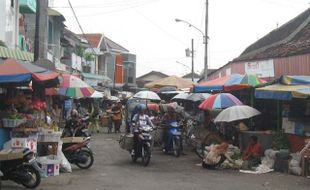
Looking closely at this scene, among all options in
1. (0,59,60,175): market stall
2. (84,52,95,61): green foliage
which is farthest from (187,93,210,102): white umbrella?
(84,52,95,61): green foliage

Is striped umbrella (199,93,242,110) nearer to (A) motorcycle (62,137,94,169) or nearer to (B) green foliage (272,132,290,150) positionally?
(B) green foliage (272,132,290,150)

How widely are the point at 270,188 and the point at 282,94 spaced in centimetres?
364

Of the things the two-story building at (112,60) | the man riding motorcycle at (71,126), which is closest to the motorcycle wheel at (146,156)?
the man riding motorcycle at (71,126)

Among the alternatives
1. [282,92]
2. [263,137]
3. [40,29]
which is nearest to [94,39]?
[40,29]

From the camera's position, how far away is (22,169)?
35.3 feet

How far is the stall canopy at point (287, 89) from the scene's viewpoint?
13.9 m

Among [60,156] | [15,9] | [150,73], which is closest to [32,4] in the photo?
[15,9]

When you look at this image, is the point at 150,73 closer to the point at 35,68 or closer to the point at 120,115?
the point at 120,115

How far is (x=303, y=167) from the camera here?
13438mm

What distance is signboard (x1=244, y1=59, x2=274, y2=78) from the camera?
21188 mm

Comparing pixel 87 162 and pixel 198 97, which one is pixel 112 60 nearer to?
pixel 198 97

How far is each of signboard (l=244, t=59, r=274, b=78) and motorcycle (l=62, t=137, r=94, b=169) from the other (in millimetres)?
9386

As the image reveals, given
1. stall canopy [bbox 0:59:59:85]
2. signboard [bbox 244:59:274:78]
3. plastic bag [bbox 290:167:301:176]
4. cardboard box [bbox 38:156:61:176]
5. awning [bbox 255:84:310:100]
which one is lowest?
plastic bag [bbox 290:167:301:176]

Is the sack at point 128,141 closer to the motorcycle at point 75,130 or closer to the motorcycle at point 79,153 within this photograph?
the motorcycle at point 75,130
